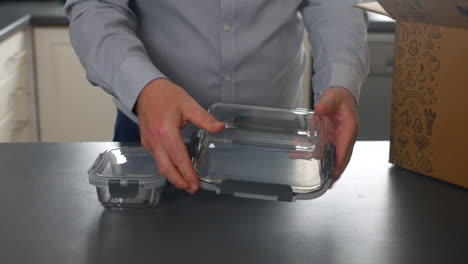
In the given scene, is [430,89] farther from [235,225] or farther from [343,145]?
[235,225]

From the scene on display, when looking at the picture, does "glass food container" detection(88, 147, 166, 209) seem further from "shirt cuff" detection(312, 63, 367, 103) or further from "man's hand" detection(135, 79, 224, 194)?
"shirt cuff" detection(312, 63, 367, 103)

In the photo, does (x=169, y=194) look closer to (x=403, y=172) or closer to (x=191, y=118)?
(x=191, y=118)

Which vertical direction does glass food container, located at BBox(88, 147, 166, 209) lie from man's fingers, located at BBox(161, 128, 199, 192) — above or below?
below

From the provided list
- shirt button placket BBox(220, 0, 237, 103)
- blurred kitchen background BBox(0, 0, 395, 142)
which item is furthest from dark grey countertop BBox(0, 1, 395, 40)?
shirt button placket BBox(220, 0, 237, 103)

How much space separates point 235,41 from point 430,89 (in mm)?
385

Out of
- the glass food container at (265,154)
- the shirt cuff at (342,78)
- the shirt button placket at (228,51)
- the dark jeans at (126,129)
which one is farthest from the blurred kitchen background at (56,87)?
the glass food container at (265,154)

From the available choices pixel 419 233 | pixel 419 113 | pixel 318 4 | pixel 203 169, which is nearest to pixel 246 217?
pixel 203 169

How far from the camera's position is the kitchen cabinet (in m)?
2.25

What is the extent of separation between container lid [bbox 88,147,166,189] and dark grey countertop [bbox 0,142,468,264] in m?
0.04

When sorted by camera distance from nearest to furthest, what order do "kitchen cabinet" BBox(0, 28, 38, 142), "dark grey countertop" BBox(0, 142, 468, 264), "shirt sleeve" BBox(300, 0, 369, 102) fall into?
"dark grey countertop" BBox(0, 142, 468, 264) → "shirt sleeve" BBox(300, 0, 369, 102) → "kitchen cabinet" BBox(0, 28, 38, 142)

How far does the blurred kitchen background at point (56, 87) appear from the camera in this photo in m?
2.38

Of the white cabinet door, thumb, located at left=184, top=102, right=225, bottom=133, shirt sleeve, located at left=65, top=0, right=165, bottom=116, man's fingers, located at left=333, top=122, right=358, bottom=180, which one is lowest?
the white cabinet door

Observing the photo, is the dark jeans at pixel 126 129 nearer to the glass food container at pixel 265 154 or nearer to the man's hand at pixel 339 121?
the glass food container at pixel 265 154

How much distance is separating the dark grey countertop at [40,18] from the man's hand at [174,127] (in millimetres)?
1568
